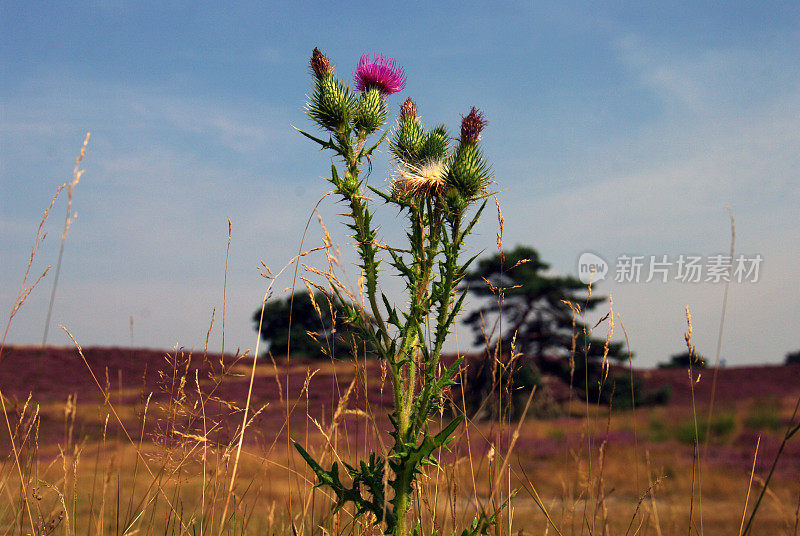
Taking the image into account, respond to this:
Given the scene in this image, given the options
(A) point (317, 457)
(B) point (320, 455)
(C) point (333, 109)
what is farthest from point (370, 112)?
(A) point (317, 457)

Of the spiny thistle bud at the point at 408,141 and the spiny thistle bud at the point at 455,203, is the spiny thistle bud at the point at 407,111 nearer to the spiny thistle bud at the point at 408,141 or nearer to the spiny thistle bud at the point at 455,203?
the spiny thistle bud at the point at 408,141

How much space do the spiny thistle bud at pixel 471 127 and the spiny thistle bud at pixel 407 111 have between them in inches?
10.4

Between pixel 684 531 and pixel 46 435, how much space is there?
1120cm

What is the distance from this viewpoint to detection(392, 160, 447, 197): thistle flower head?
2.30 m

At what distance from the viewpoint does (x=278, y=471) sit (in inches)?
340

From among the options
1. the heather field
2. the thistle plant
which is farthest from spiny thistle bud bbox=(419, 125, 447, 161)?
the heather field

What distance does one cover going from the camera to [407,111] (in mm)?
2723

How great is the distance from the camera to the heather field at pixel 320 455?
251 cm

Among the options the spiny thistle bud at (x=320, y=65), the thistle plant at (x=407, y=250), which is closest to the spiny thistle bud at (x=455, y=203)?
the thistle plant at (x=407, y=250)

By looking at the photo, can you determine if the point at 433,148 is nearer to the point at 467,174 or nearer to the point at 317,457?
the point at 467,174

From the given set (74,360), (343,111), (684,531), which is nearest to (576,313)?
(343,111)

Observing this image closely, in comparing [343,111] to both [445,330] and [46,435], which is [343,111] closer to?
[445,330]

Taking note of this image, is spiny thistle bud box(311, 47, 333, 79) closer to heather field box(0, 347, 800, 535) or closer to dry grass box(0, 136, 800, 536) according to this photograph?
dry grass box(0, 136, 800, 536)

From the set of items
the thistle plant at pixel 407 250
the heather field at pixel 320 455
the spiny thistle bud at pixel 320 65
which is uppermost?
the spiny thistle bud at pixel 320 65
